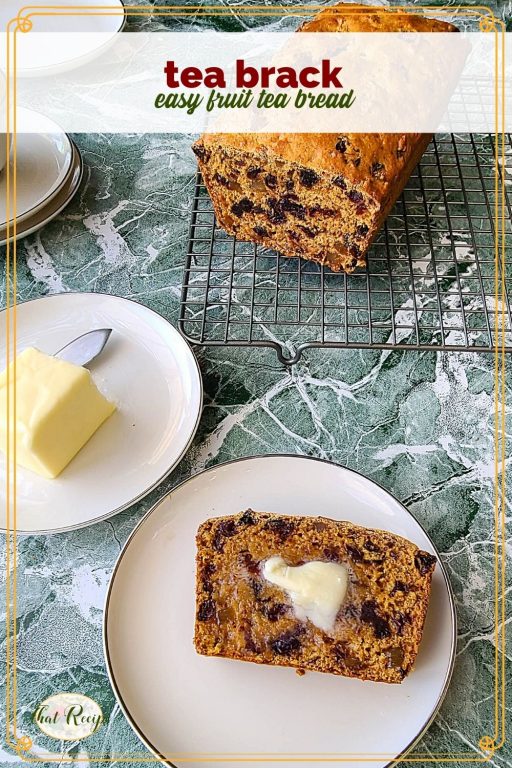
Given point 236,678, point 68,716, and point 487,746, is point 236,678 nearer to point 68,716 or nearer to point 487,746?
point 68,716

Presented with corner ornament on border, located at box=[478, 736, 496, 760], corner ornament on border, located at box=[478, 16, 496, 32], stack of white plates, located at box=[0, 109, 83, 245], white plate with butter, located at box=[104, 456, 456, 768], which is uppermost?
corner ornament on border, located at box=[478, 16, 496, 32]

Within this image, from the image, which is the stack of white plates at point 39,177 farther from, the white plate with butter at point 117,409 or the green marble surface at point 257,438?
the white plate with butter at point 117,409

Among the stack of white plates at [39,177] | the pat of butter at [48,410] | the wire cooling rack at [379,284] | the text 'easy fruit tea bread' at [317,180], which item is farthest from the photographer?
the stack of white plates at [39,177]

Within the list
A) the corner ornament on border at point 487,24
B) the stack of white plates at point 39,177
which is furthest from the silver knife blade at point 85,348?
the corner ornament on border at point 487,24

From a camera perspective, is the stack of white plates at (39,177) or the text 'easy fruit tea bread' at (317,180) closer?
the text 'easy fruit tea bread' at (317,180)

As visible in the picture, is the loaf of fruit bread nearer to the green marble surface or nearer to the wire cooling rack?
the green marble surface

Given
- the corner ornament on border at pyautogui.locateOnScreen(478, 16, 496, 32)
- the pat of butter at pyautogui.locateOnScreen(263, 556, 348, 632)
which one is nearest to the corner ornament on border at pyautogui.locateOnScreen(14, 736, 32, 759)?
the pat of butter at pyautogui.locateOnScreen(263, 556, 348, 632)

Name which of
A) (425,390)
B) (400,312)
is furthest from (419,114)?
(425,390)
